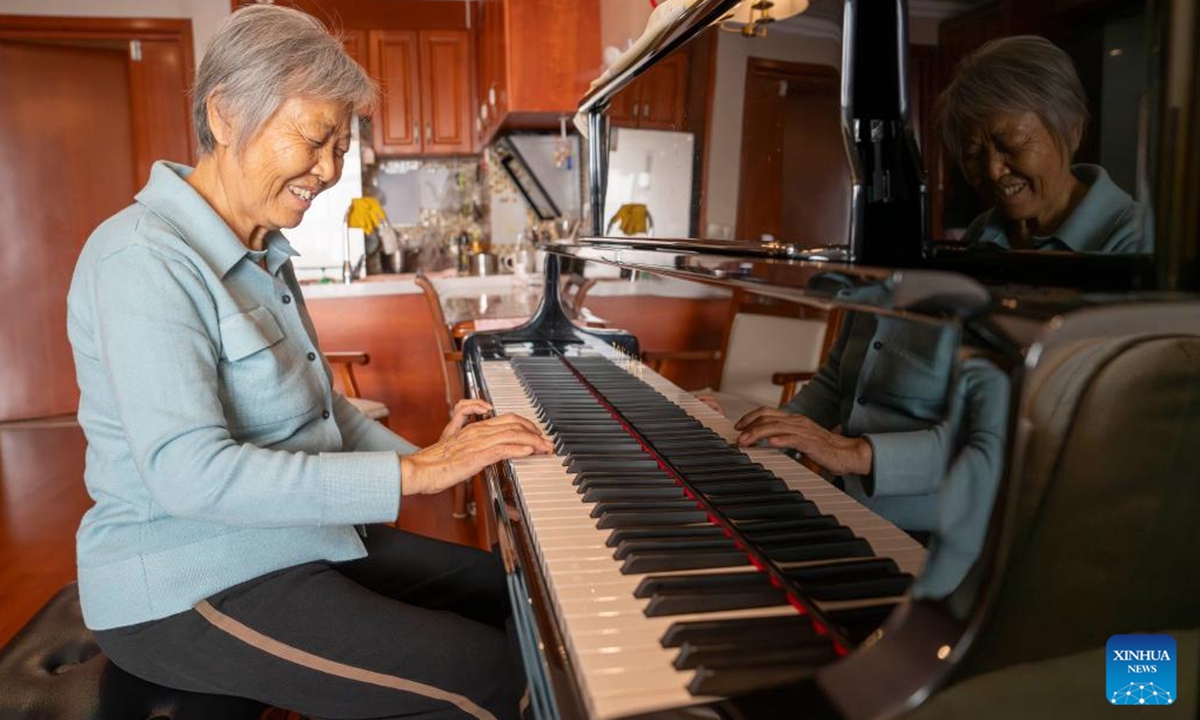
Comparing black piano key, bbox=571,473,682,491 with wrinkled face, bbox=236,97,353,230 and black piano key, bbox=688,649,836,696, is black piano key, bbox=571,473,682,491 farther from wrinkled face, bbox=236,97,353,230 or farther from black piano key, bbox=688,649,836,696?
wrinkled face, bbox=236,97,353,230

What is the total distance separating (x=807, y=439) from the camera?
3.08 ft

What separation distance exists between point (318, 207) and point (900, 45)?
5.81m

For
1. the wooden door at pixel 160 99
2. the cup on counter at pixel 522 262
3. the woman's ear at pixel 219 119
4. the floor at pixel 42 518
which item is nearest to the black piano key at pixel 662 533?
the woman's ear at pixel 219 119

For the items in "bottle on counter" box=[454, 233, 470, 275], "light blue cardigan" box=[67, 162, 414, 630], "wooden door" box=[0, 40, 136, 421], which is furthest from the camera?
"bottle on counter" box=[454, 233, 470, 275]

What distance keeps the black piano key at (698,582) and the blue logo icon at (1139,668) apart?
0.28 m

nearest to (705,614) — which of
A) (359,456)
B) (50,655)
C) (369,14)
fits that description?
(359,456)

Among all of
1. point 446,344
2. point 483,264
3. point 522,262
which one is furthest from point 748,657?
point 483,264

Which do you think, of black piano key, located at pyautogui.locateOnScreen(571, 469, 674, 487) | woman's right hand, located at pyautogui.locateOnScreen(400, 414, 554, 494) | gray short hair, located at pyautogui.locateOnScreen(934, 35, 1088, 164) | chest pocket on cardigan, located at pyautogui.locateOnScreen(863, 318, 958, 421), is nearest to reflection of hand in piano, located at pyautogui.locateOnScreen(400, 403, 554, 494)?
woman's right hand, located at pyautogui.locateOnScreen(400, 414, 554, 494)

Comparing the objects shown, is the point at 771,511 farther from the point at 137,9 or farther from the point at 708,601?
the point at 137,9

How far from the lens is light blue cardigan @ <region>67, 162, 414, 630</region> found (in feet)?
3.74

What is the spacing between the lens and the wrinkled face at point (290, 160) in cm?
132

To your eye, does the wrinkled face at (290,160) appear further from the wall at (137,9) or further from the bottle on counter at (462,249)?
the bottle on counter at (462,249)

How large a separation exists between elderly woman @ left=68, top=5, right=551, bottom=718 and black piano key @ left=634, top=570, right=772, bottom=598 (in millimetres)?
439

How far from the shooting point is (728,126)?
4.64 feet
